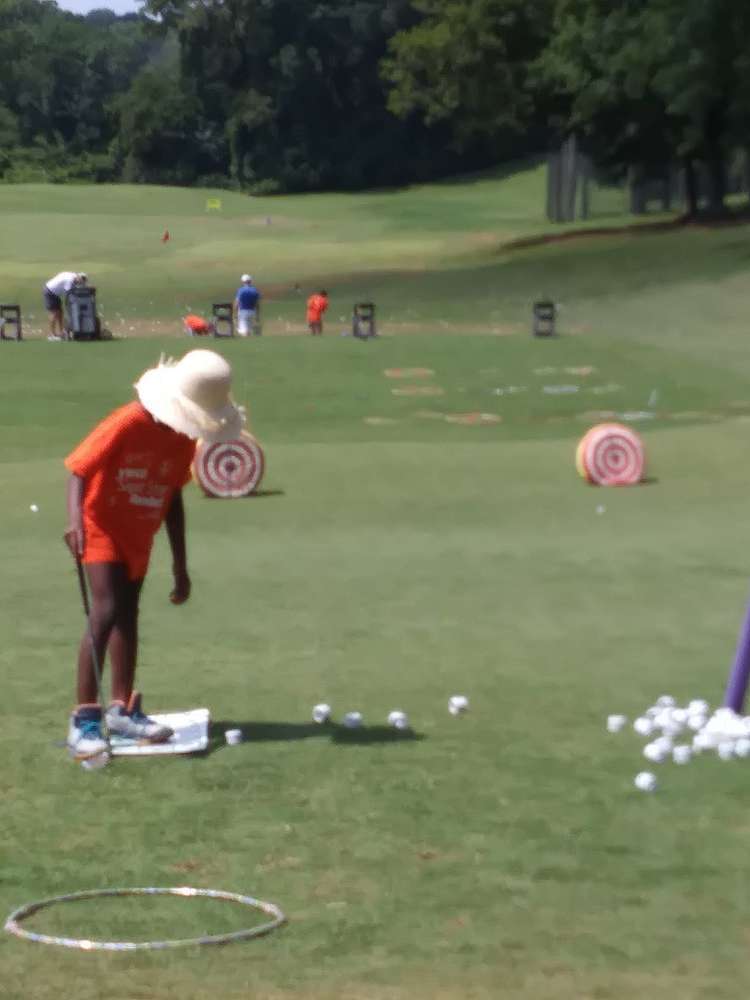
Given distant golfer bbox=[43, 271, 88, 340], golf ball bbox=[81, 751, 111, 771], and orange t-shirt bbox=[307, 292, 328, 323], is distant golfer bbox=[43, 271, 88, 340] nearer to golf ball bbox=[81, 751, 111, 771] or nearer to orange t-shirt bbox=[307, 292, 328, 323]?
orange t-shirt bbox=[307, 292, 328, 323]

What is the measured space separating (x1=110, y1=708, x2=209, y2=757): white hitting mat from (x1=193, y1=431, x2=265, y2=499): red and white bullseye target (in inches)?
431

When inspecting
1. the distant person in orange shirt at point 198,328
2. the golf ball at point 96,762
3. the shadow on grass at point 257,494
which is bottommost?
the shadow on grass at point 257,494

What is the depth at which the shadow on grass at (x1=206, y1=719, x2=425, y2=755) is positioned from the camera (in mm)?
8883

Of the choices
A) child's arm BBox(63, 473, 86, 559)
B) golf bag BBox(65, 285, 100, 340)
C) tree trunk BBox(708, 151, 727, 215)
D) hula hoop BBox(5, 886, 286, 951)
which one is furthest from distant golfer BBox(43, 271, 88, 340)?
hula hoop BBox(5, 886, 286, 951)

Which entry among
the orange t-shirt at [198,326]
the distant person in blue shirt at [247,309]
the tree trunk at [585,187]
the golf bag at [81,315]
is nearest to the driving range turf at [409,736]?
the golf bag at [81,315]

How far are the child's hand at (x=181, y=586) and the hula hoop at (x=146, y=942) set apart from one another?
7.74 ft

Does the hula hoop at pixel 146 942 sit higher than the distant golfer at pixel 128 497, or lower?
lower

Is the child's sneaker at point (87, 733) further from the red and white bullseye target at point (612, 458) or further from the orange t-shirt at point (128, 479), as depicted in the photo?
the red and white bullseye target at point (612, 458)

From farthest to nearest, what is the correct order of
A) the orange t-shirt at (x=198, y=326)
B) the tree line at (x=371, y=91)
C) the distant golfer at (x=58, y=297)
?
the tree line at (x=371, y=91) < the orange t-shirt at (x=198, y=326) < the distant golfer at (x=58, y=297)

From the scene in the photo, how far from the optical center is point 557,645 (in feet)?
37.1

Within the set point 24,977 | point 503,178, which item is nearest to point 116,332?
point 24,977

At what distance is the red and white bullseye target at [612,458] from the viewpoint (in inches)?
808

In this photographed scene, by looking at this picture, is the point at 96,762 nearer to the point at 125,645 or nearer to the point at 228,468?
the point at 125,645

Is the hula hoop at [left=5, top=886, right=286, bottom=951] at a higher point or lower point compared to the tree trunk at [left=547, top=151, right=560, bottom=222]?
lower
